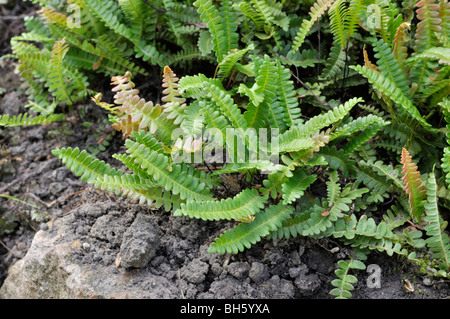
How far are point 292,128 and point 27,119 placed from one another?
1544 millimetres

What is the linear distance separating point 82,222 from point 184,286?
660 millimetres

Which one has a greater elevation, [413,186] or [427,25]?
[427,25]

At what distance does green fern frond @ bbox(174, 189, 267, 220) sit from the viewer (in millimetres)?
1815

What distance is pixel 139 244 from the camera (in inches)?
77.4

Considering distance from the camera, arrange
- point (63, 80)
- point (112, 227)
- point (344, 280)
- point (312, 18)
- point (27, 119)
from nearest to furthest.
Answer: point (344, 280) < point (112, 227) < point (312, 18) < point (27, 119) < point (63, 80)

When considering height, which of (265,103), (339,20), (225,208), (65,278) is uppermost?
(339,20)

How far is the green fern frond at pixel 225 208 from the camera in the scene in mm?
1815

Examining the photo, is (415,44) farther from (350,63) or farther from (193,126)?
(193,126)

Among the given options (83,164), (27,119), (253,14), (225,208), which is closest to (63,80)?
(27,119)

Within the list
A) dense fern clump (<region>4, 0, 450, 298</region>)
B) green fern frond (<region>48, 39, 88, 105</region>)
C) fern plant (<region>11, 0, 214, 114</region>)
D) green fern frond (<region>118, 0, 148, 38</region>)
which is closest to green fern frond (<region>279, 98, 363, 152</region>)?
dense fern clump (<region>4, 0, 450, 298</region>)

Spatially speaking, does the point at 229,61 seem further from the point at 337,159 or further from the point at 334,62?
the point at 337,159

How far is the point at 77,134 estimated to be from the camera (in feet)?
9.14

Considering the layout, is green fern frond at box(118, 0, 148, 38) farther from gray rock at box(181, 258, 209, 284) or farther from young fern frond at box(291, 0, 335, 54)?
gray rock at box(181, 258, 209, 284)
